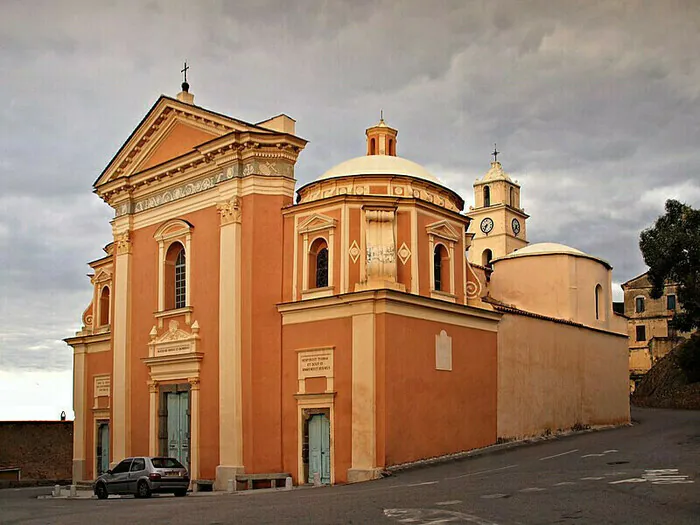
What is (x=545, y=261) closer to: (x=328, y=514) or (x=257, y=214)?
(x=257, y=214)

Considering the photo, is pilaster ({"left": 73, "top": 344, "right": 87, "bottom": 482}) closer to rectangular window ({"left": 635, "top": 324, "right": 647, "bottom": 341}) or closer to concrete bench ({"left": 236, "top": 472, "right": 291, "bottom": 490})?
concrete bench ({"left": 236, "top": 472, "right": 291, "bottom": 490})

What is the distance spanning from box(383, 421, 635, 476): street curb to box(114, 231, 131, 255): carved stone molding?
13938 mm

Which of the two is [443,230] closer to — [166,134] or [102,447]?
[166,134]

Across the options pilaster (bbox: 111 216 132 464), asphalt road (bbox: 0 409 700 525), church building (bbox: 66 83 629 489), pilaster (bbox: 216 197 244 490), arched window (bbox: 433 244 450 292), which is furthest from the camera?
pilaster (bbox: 111 216 132 464)

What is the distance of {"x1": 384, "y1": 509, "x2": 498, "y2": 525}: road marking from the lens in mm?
13320

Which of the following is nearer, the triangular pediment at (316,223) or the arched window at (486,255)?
the triangular pediment at (316,223)

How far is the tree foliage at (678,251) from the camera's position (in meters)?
33.2

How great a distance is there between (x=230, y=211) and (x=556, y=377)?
1316 centimetres

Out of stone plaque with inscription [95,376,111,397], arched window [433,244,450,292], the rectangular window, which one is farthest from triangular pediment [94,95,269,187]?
the rectangular window

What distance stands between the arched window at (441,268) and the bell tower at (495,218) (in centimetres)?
3277

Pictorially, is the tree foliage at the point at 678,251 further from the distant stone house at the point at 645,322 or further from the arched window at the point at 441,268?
the distant stone house at the point at 645,322

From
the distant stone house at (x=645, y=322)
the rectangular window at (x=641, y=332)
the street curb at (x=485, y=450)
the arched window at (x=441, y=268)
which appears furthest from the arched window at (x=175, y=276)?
the rectangular window at (x=641, y=332)

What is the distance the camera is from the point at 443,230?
27.2 metres

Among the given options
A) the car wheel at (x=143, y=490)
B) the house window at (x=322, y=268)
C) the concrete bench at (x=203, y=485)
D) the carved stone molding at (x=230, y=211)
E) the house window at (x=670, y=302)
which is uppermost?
the carved stone molding at (x=230, y=211)
